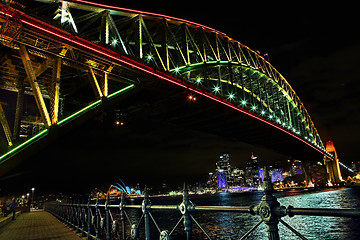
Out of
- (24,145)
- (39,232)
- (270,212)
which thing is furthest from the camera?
(39,232)

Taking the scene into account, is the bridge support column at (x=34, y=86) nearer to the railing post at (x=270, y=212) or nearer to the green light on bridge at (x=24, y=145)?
the green light on bridge at (x=24, y=145)

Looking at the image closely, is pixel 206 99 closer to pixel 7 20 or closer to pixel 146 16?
pixel 146 16

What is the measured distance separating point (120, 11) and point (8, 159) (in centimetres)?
1288

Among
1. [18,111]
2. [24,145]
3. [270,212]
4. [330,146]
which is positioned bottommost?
[270,212]

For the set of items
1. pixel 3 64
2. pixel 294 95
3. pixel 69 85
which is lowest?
pixel 3 64

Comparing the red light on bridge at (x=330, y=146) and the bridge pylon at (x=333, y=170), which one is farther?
the red light on bridge at (x=330, y=146)

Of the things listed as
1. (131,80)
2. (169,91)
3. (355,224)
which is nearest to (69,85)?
(131,80)

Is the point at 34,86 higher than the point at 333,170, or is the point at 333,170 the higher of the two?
the point at 34,86

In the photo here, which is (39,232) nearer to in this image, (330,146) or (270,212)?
(270,212)

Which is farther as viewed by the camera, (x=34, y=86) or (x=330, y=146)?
(x=330, y=146)

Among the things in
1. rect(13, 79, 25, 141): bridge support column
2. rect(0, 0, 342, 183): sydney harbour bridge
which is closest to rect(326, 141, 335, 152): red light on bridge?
rect(0, 0, 342, 183): sydney harbour bridge

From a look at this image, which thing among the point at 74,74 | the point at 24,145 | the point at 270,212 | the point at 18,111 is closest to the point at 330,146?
the point at 74,74

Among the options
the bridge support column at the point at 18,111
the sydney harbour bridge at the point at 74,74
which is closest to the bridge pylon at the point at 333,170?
the sydney harbour bridge at the point at 74,74

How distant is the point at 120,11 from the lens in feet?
61.1
